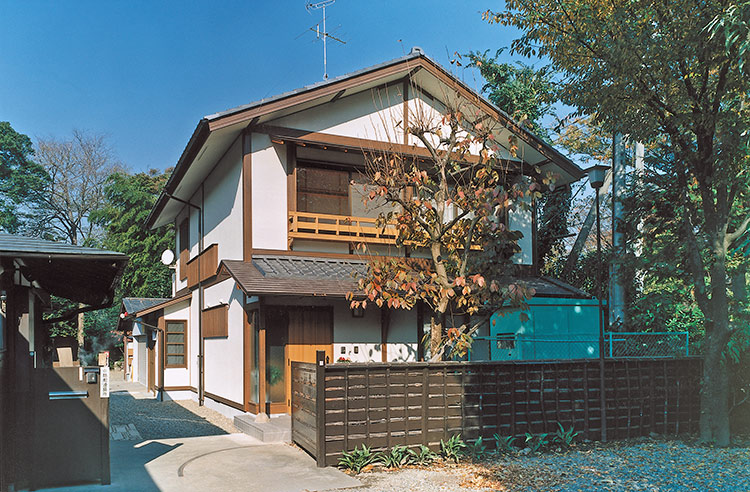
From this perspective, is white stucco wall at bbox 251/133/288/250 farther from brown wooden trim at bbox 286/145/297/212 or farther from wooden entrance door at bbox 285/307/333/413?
wooden entrance door at bbox 285/307/333/413

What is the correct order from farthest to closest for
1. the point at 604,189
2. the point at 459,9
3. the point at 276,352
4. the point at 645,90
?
the point at 604,189, the point at 459,9, the point at 276,352, the point at 645,90

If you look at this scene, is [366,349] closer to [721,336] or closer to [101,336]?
[721,336]

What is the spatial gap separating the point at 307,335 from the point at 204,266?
5.13 meters

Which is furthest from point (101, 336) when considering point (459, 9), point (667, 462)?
point (667, 462)

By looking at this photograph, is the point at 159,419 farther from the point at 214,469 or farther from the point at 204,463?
the point at 214,469

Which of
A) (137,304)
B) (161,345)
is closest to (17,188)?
(137,304)

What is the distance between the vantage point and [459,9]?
44.7 ft

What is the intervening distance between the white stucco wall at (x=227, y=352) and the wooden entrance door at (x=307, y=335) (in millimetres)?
1211

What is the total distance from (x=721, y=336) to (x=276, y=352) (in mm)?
7455

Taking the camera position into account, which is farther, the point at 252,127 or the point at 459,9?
the point at 459,9

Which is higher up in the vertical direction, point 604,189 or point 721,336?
point 604,189

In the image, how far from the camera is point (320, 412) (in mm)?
7891

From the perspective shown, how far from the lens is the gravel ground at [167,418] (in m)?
11.1

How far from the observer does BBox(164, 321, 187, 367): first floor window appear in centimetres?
1764
